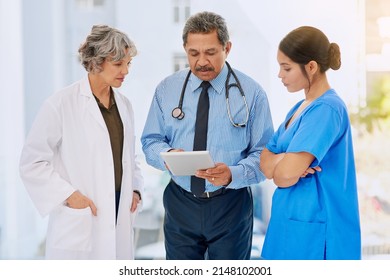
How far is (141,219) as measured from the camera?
354cm

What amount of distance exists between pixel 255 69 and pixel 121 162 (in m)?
1.44

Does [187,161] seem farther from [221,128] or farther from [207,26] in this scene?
[207,26]

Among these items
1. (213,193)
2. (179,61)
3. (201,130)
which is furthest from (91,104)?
(179,61)

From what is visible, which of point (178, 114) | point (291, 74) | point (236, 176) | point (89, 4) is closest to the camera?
point (291, 74)

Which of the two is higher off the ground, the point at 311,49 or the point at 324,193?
the point at 311,49

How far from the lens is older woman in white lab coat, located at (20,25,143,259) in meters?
1.99

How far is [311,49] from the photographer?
1.84 m

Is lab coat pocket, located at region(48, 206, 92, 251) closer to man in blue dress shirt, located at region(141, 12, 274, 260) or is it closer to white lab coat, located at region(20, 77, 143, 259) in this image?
white lab coat, located at region(20, 77, 143, 259)

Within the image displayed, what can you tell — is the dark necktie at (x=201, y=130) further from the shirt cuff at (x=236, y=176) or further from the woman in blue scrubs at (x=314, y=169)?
the woman in blue scrubs at (x=314, y=169)

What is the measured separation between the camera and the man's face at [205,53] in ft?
6.70

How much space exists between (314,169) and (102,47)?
2.79ft

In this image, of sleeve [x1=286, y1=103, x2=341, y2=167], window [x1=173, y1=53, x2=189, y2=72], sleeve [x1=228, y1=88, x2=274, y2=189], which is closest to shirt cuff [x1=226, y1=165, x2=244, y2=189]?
sleeve [x1=228, y1=88, x2=274, y2=189]

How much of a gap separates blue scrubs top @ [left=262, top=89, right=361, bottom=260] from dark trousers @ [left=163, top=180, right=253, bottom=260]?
10.3 inches
